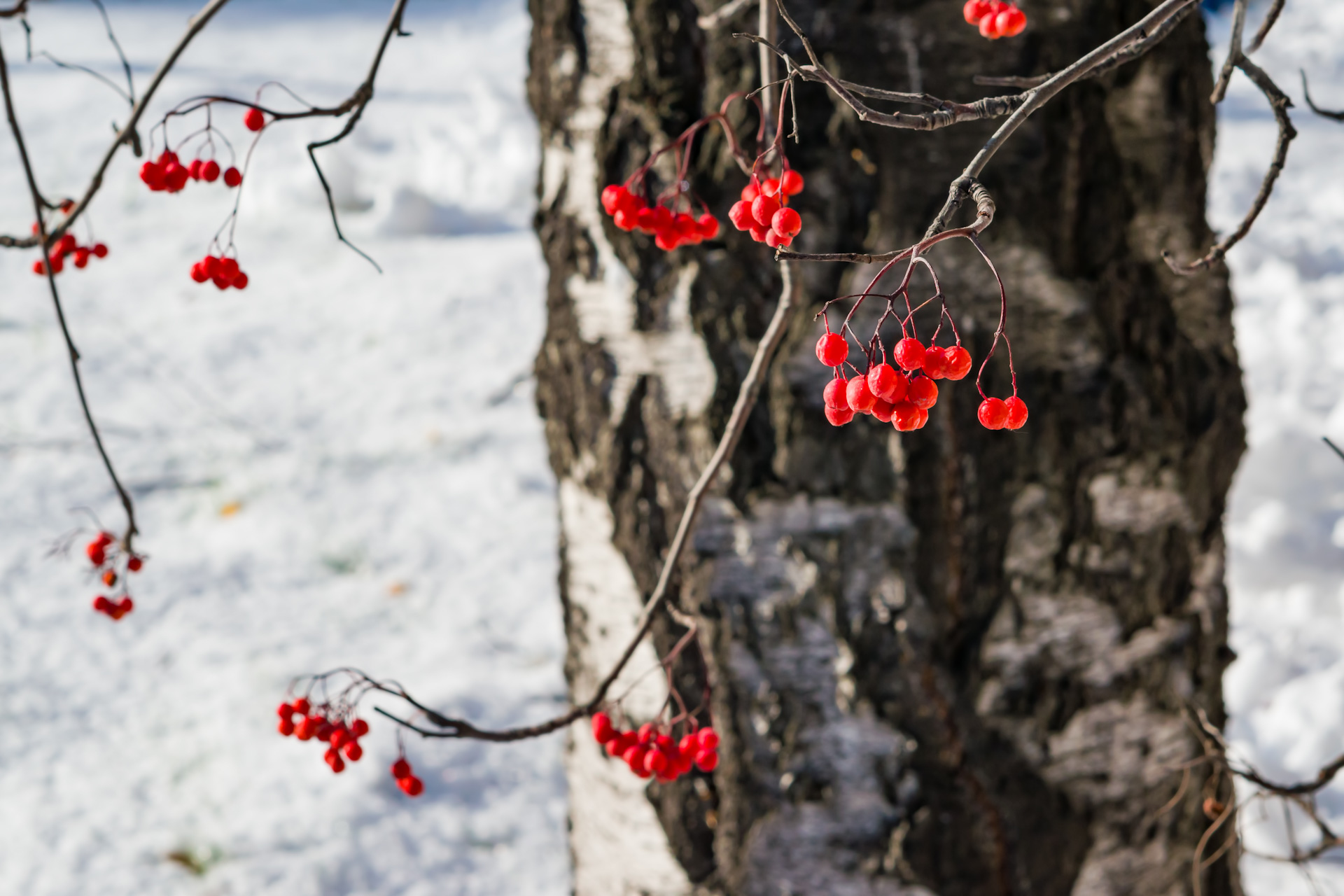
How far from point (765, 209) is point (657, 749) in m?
0.51

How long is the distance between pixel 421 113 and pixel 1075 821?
244 inches

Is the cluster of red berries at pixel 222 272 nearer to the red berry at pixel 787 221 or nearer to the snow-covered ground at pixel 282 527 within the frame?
the red berry at pixel 787 221

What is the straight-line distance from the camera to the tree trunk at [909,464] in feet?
3.22

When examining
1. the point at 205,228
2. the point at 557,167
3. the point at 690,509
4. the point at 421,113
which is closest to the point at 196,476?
the point at 205,228

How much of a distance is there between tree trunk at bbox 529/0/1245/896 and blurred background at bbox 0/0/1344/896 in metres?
1.08

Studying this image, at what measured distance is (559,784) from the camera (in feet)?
7.12

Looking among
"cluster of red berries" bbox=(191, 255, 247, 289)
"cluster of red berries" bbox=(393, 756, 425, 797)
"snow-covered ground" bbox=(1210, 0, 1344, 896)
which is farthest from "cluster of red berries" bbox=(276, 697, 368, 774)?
"snow-covered ground" bbox=(1210, 0, 1344, 896)

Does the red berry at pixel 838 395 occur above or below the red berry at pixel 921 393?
below

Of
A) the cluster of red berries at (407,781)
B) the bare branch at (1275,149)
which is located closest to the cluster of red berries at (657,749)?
the cluster of red berries at (407,781)

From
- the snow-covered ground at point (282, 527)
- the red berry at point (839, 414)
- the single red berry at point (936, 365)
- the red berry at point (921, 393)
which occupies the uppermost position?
the single red berry at point (936, 365)

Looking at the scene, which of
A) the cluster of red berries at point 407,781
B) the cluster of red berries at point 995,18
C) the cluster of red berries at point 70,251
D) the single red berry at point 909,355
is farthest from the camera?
the cluster of red berries at point 70,251

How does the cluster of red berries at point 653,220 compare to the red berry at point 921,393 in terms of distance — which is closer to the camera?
the red berry at point 921,393

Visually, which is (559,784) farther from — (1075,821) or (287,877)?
(1075,821)

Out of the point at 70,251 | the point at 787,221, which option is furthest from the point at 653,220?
the point at 70,251
